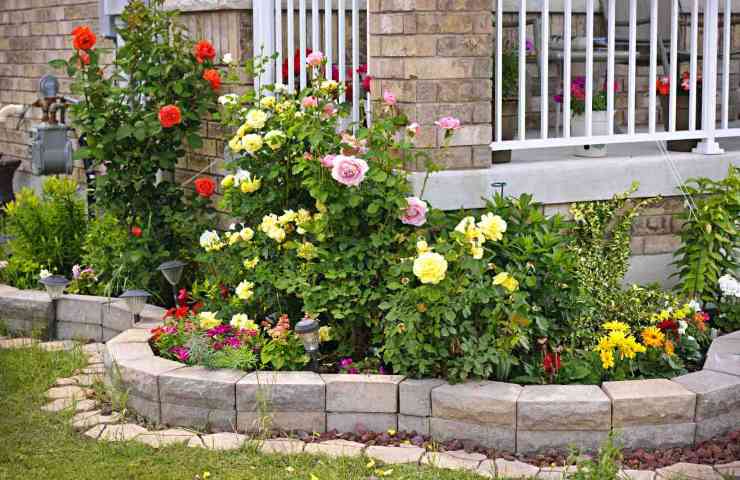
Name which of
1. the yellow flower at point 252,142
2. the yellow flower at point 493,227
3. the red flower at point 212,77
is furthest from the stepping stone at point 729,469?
the red flower at point 212,77

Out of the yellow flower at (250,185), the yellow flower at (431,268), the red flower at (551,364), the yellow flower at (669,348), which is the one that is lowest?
the red flower at (551,364)

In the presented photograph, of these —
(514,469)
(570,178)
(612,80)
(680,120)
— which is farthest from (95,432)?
(680,120)

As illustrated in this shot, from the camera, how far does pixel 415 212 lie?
4.58 m

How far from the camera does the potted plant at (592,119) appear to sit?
554 centimetres

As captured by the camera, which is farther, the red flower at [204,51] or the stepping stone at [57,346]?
the red flower at [204,51]

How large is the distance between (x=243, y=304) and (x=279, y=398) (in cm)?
81

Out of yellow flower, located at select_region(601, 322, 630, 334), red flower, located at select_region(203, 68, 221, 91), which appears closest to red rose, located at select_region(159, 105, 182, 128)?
red flower, located at select_region(203, 68, 221, 91)

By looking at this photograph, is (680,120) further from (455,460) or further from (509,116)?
(455,460)

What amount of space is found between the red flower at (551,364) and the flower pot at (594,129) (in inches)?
55.4

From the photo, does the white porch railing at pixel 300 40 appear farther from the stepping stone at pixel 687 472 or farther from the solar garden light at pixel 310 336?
the stepping stone at pixel 687 472

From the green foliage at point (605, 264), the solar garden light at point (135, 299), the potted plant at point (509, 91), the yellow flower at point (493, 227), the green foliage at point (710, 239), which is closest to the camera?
the yellow flower at point (493, 227)

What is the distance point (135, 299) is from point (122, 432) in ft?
3.57

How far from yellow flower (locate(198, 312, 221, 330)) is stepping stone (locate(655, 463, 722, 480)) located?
206cm

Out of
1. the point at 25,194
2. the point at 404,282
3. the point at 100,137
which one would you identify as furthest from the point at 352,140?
the point at 25,194
